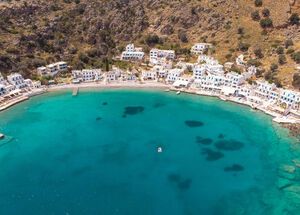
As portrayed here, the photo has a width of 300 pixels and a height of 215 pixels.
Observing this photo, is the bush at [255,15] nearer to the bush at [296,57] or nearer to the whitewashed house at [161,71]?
the bush at [296,57]

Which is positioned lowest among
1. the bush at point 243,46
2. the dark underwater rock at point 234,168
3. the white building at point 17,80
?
the dark underwater rock at point 234,168

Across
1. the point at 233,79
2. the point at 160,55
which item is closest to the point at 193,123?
the point at 233,79

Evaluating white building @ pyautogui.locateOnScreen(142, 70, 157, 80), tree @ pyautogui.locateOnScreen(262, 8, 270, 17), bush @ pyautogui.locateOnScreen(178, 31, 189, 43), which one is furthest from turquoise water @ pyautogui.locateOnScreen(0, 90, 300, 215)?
tree @ pyautogui.locateOnScreen(262, 8, 270, 17)

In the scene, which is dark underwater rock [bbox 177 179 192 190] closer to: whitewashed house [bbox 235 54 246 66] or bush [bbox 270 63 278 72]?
bush [bbox 270 63 278 72]

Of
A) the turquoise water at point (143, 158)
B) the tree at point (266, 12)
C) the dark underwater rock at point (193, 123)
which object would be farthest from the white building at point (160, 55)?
the dark underwater rock at point (193, 123)

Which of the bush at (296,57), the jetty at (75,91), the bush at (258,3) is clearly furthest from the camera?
the bush at (258,3)

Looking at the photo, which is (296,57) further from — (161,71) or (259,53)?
(161,71)

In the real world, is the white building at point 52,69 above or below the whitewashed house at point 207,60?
below

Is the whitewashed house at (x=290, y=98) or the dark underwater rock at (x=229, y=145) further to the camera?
the whitewashed house at (x=290, y=98)
